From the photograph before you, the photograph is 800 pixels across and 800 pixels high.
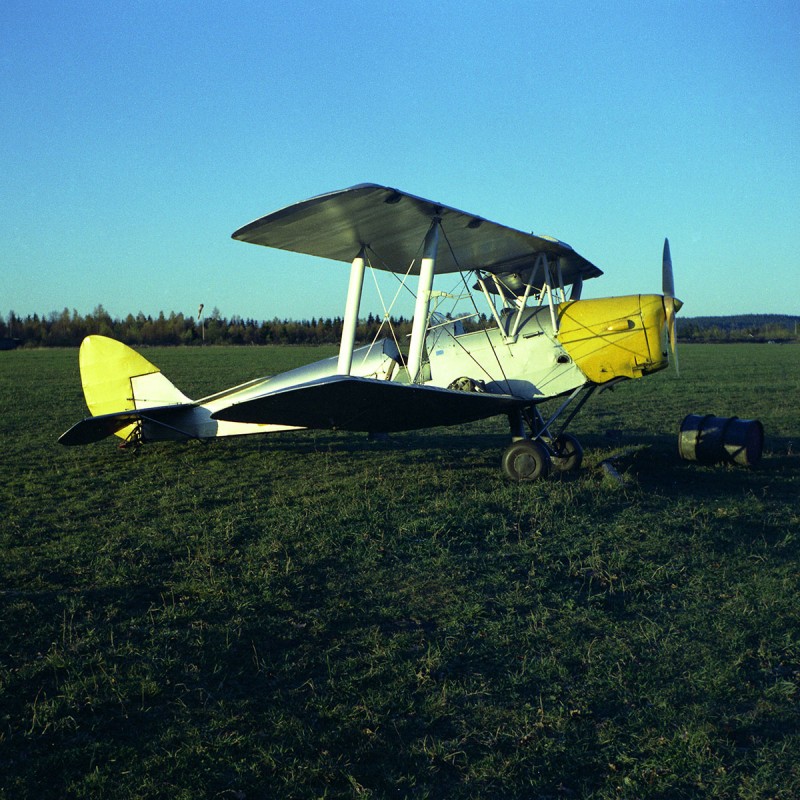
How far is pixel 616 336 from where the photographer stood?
27.1 ft

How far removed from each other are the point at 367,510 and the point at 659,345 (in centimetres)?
385

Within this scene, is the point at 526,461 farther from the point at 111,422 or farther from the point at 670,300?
the point at 111,422

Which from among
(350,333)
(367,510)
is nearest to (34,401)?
(350,333)

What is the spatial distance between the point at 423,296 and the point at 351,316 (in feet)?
2.90

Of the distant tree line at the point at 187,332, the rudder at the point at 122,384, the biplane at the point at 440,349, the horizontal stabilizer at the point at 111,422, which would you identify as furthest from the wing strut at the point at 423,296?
the distant tree line at the point at 187,332

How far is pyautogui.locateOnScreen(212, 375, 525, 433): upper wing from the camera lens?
22.9ft

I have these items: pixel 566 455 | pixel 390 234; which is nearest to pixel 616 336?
pixel 566 455

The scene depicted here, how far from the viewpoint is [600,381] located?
8.49m

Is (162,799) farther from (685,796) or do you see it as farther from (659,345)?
(659,345)

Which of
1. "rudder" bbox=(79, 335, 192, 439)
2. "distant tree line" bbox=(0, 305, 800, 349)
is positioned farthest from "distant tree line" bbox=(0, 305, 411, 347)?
"rudder" bbox=(79, 335, 192, 439)

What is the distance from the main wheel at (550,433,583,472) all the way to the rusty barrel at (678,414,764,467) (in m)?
1.43

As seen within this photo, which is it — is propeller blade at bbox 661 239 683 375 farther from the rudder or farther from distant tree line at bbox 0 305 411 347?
distant tree line at bbox 0 305 411 347

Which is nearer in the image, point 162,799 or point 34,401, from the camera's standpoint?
point 162,799

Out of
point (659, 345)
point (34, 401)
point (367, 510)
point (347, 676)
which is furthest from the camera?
point (34, 401)
